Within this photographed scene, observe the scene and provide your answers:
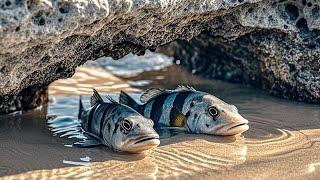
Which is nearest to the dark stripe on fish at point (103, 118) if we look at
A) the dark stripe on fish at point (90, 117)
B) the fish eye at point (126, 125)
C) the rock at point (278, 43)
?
the dark stripe on fish at point (90, 117)

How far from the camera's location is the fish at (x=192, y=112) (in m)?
5.83

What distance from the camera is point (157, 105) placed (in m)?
6.21

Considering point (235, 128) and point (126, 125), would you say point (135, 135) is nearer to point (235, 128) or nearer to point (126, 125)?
point (126, 125)

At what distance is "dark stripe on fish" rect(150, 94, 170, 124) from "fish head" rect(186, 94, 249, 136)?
1.04ft

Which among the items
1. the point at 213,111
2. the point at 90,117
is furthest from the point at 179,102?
the point at 90,117

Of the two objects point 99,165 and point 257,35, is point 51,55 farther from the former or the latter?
point 257,35

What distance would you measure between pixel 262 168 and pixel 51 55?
2.11m

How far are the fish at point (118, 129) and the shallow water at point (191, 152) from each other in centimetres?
10

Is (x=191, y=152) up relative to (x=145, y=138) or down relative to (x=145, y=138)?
down

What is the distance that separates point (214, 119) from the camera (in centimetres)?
591

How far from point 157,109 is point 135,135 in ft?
2.98

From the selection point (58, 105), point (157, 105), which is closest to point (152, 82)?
point (58, 105)

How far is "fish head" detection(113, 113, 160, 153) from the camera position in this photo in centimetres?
527

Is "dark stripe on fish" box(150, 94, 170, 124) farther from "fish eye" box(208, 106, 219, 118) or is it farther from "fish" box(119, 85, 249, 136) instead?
"fish eye" box(208, 106, 219, 118)
